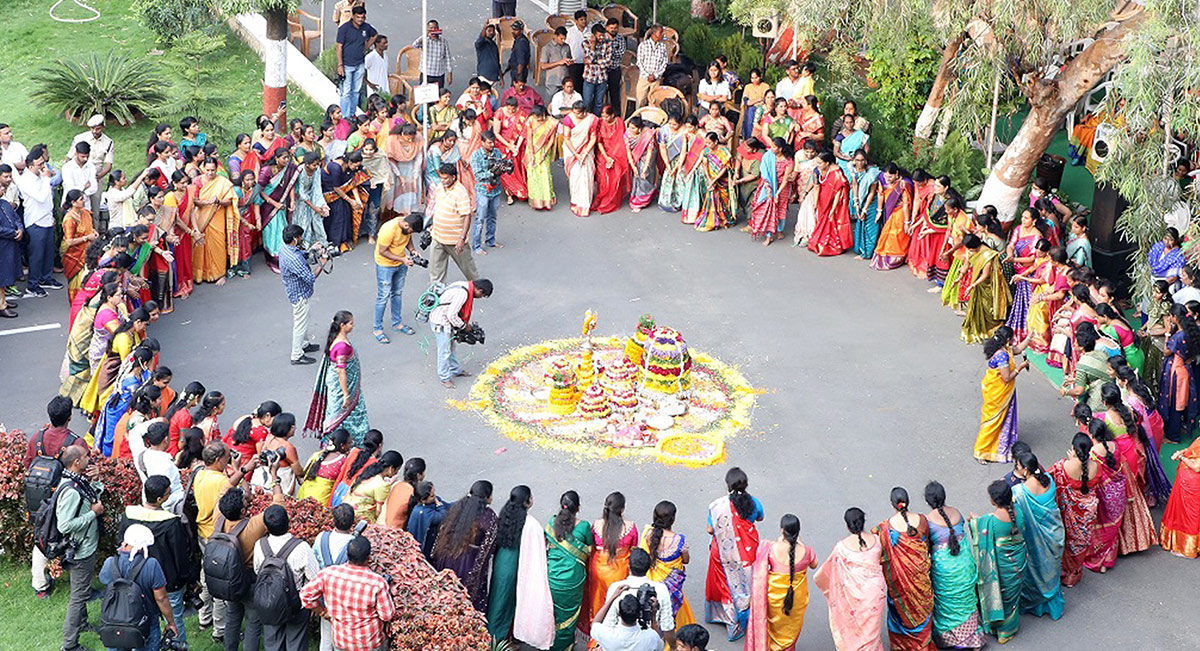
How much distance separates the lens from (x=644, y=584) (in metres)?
9.09

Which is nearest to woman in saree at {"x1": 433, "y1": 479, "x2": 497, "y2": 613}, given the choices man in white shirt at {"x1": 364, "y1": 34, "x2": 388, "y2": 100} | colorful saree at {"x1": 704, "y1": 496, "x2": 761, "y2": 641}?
colorful saree at {"x1": 704, "y1": 496, "x2": 761, "y2": 641}

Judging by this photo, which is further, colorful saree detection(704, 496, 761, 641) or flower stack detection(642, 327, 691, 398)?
flower stack detection(642, 327, 691, 398)

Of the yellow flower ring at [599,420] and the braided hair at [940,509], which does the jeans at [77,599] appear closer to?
the yellow flower ring at [599,420]

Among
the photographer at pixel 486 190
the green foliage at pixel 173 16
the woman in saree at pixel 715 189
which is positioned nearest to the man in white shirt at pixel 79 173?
the green foliage at pixel 173 16

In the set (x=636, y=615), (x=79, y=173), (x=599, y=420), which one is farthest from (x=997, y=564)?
(x=79, y=173)

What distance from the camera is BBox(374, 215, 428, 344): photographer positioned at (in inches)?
549

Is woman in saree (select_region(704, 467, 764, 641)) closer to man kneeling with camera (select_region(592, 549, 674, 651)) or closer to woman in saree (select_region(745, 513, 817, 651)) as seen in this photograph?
woman in saree (select_region(745, 513, 817, 651))

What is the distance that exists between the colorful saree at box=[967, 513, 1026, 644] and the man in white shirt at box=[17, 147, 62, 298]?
9.11 meters

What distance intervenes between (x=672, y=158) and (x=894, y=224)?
2.65m

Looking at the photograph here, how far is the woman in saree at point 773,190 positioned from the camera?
16547 mm

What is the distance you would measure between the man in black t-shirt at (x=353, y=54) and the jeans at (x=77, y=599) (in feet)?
32.7

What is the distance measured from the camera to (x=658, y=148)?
57.3ft

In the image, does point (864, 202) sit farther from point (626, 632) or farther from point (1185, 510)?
point (626, 632)

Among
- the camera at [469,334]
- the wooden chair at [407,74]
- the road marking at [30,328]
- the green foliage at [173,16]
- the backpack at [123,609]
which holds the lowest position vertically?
the road marking at [30,328]
